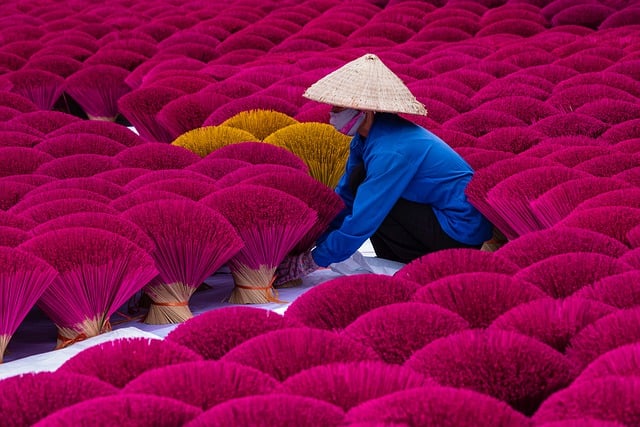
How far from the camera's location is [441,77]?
3.04 metres

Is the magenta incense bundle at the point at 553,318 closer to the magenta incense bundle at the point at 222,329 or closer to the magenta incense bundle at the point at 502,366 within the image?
the magenta incense bundle at the point at 502,366

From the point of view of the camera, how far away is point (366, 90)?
2076 mm

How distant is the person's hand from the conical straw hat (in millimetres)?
344

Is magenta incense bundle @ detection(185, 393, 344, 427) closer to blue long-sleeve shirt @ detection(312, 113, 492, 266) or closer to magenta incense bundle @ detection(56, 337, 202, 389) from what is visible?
magenta incense bundle @ detection(56, 337, 202, 389)

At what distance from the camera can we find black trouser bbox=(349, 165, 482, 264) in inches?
83.8

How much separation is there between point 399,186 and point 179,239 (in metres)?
0.53

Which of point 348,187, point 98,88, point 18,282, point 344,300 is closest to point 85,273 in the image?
point 18,282

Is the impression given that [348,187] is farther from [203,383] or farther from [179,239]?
[203,383]

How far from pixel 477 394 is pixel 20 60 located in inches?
123

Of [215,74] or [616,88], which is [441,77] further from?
[215,74]

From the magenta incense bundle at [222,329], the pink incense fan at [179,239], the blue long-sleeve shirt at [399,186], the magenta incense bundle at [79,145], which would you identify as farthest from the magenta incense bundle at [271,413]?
the magenta incense bundle at [79,145]

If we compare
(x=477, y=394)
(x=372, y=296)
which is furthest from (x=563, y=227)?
(x=477, y=394)

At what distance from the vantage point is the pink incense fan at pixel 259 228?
188cm

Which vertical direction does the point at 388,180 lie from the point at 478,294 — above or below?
below
